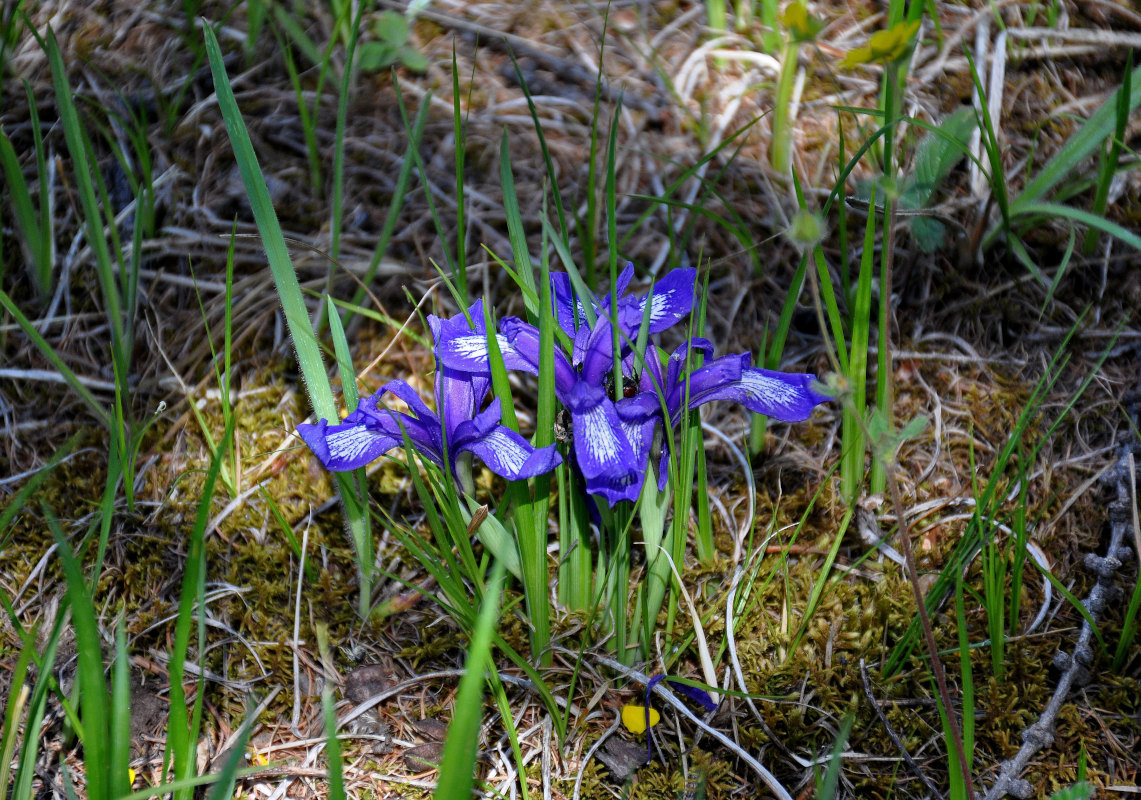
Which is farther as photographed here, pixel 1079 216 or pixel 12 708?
pixel 1079 216

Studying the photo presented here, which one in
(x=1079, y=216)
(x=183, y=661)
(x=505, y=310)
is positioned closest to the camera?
(x=183, y=661)

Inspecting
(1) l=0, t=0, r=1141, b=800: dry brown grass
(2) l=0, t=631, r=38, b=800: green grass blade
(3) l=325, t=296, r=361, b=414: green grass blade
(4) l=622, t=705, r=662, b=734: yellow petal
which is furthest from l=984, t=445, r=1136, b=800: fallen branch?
(2) l=0, t=631, r=38, b=800: green grass blade

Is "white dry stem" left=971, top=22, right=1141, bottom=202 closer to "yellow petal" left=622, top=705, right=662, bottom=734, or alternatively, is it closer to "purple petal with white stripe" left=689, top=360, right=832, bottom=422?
"purple petal with white stripe" left=689, top=360, right=832, bottom=422

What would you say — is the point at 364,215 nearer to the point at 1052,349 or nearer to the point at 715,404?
the point at 715,404

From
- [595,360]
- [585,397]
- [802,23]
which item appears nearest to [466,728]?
[585,397]

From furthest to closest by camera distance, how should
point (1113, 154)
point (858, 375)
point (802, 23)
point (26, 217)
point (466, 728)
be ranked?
point (26, 217) < point (1113, 154) < point (858, 375) < point (802, 23) < point (466, 728)

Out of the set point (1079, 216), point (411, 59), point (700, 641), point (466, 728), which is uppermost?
point (411, 59)

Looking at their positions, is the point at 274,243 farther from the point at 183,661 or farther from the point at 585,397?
the point at 183,661

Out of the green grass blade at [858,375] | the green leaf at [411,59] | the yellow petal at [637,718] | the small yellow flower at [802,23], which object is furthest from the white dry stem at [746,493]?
the green leaf at [411,59]
